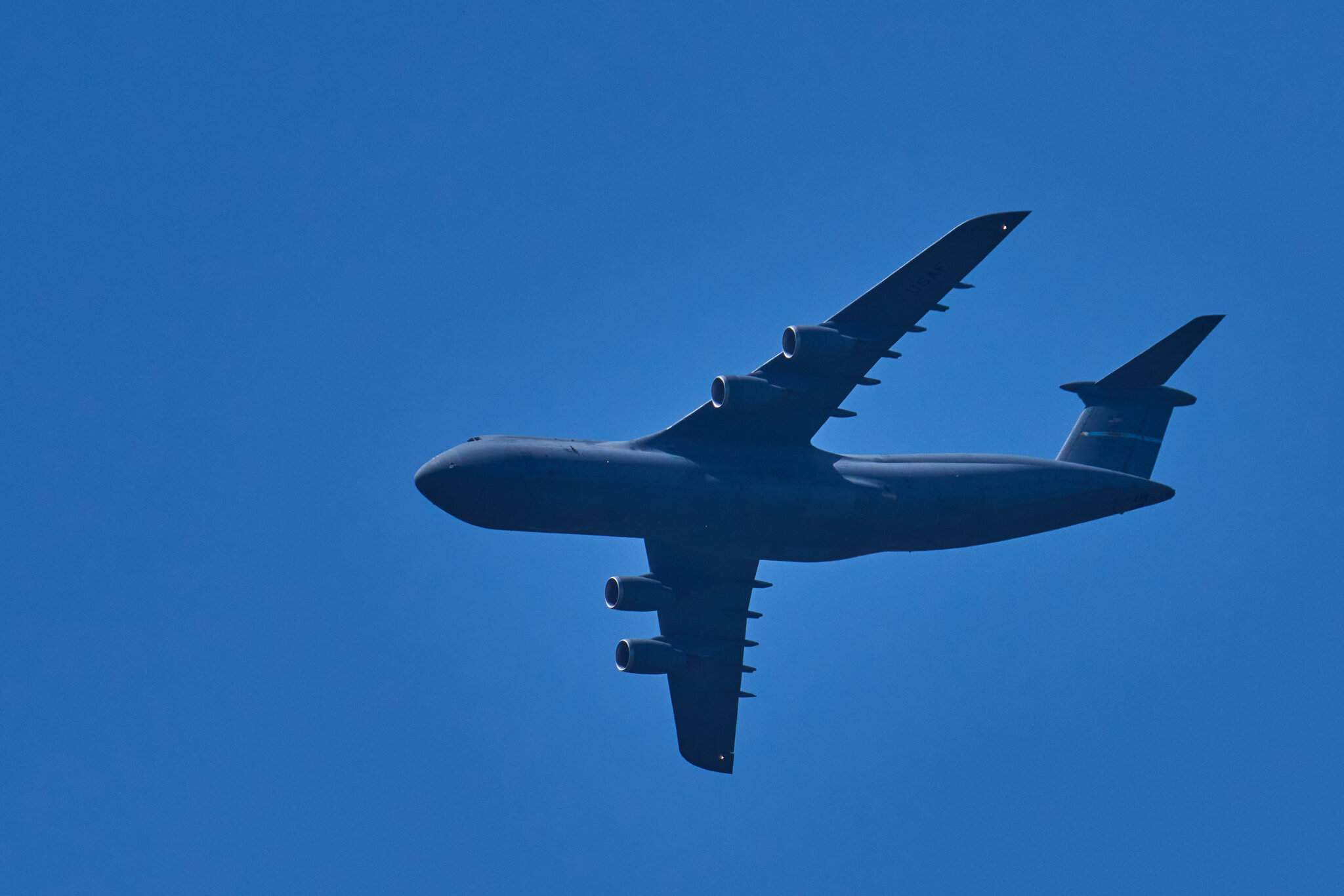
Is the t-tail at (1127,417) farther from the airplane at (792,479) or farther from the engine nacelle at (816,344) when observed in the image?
the engine nacelle at (816,344)

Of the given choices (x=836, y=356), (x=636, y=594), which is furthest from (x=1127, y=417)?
(x=636, y=594)

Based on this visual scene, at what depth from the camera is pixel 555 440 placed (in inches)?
1284

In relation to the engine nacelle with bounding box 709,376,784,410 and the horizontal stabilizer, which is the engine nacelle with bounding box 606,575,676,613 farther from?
Result: the horizontal stabilizer

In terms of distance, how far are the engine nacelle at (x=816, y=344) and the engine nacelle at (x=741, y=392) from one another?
2.70ft

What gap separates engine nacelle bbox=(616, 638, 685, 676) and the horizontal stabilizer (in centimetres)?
1160

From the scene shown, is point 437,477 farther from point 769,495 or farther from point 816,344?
point 816,344

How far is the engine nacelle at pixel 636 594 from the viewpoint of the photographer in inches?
1433

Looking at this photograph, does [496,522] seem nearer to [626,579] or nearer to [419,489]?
[419,489]

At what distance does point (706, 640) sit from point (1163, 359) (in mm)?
12214

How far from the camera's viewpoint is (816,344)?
32406 millimetres

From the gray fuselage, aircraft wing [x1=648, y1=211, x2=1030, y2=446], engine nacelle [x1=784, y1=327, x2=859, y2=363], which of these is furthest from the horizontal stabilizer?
engine nacelle [x1=784, y1=327, x2=859, y2=363]

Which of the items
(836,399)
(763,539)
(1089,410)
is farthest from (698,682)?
(1089,410)

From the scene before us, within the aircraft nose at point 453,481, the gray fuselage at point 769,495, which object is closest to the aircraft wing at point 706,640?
the gray fuselage at point 769,495

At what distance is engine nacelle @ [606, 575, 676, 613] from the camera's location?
3641 cm
